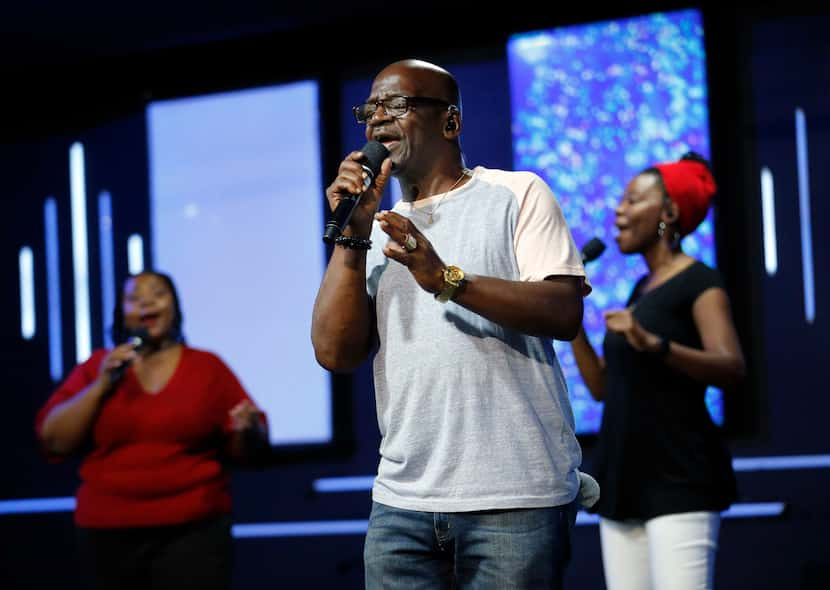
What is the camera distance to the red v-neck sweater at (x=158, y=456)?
304 centimetres

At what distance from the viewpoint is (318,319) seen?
1.79m

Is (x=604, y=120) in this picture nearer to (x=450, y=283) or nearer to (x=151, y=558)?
(x=151, y=558)

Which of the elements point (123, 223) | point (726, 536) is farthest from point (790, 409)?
point (123, 223)

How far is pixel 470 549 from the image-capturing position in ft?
5.35

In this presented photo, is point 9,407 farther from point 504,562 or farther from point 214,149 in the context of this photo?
point 504,562

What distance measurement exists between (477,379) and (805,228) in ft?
8.80

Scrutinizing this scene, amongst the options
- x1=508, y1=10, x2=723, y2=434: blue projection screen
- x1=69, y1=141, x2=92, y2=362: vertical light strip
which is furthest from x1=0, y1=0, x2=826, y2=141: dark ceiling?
x1=69, y1=141, x2=92, y2=362: vertical light strip

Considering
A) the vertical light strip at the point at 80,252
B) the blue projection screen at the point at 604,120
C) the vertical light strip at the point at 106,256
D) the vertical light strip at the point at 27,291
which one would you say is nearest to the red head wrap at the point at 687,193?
the blue projection screen at the point at 604,120

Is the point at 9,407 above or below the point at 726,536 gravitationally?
above

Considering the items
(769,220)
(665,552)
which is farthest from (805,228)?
(665,552)

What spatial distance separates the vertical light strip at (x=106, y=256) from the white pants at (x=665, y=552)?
302 cm

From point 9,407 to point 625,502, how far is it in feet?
11.1

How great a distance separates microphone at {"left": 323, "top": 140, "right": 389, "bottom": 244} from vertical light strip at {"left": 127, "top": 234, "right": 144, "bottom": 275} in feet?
10.5

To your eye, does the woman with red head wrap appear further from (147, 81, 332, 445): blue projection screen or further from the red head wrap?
(147, 81, 332, 445): blue projection screen
